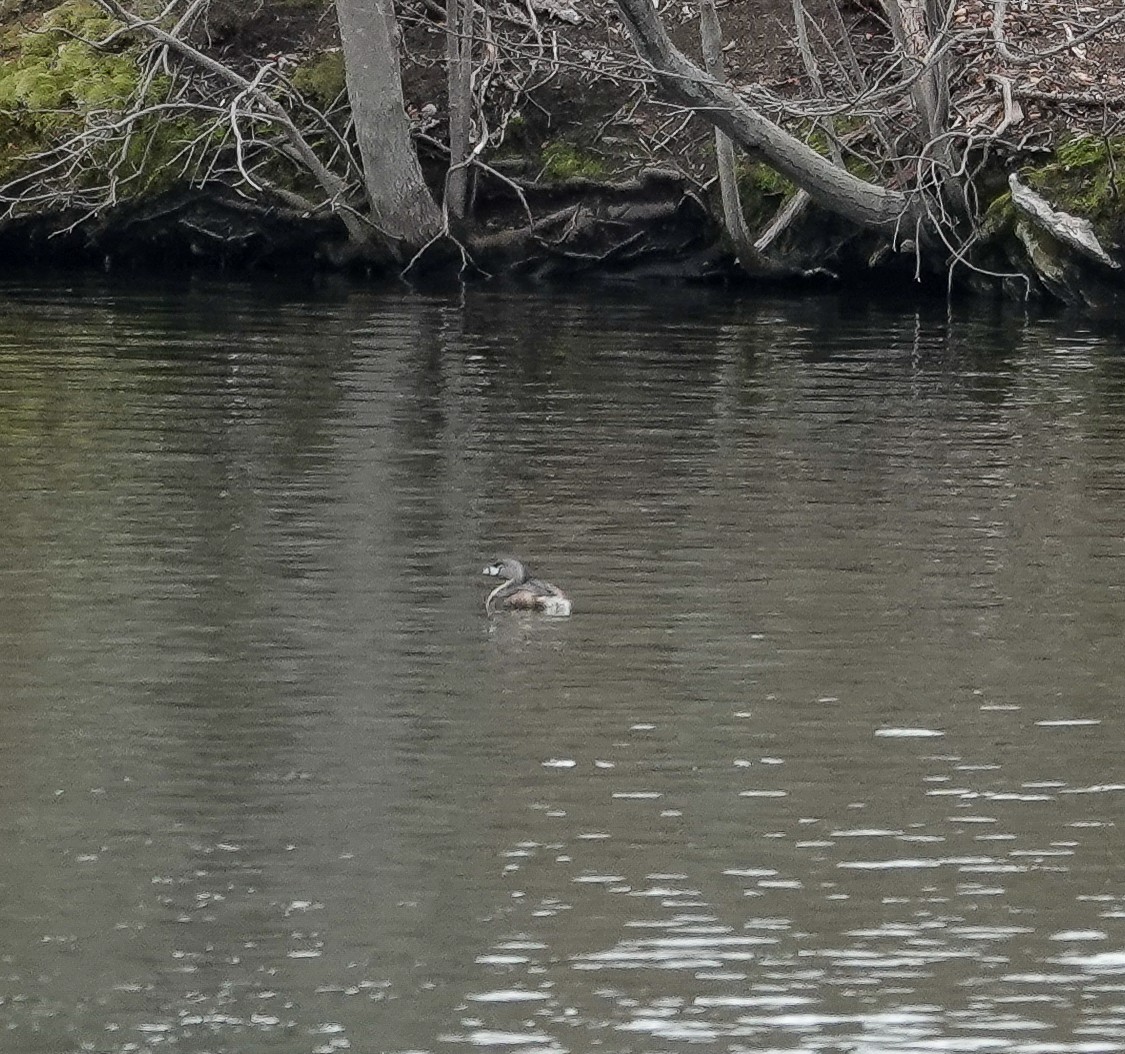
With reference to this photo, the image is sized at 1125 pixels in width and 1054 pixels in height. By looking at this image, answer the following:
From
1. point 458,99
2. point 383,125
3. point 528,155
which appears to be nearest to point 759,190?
point 528,155

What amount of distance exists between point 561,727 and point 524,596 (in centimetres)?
187

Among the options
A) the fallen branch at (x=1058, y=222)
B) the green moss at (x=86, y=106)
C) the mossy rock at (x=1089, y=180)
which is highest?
the green moss at (x=86, y=106)

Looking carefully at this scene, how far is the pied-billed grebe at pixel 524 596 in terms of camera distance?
12.5m

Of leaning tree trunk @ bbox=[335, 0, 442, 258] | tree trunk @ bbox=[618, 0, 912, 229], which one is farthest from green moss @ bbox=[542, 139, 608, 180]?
tree trunk @ bbox=[618, 0, 912, 229]

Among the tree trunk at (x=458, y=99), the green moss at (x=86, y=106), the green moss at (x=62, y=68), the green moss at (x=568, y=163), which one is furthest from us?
the green moss at (x=62, y=68)

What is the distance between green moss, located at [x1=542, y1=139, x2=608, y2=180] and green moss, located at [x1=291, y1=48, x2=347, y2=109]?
2.85 meters

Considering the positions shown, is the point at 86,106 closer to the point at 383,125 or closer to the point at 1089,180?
the point at 383,125

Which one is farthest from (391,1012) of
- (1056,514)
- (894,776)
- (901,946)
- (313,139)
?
(313,139)

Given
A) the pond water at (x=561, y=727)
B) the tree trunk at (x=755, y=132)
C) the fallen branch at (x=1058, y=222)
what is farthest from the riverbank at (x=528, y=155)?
the pond water at (x=561, y=727)

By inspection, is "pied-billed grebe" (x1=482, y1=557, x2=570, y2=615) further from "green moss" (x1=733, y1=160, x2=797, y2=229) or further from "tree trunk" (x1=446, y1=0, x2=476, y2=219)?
"green moss" (x1=733, y1=160, x2=797, y2=229)

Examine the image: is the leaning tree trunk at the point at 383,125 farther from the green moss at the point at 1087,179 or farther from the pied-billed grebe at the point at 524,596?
the pied-billed grebe at the point at 524,596

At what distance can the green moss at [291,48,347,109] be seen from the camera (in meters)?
31.1

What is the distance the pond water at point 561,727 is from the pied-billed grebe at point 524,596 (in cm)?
14

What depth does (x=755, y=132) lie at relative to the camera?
22406 mm
